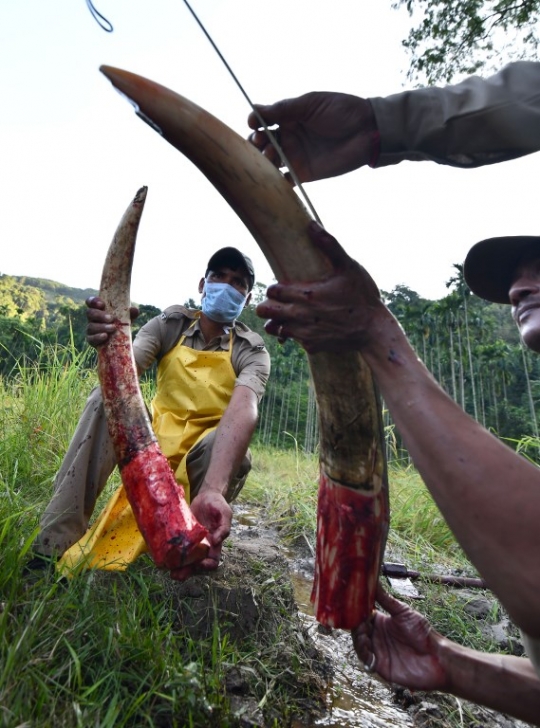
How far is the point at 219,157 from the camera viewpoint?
1.08m

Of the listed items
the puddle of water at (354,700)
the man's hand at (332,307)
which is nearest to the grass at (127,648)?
the puddle of water at (354,700)

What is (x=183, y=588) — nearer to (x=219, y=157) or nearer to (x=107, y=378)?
(x=107, y=378)

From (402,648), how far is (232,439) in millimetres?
1140

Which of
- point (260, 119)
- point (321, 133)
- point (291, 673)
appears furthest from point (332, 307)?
point (291, 673)

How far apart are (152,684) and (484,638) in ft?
6.01

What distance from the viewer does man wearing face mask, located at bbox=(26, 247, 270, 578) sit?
79.4 inches

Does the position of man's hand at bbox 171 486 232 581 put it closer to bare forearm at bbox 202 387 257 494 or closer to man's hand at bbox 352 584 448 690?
bare forearm at bbox 202 387 257 494

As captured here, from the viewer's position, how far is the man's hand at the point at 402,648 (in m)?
1.24

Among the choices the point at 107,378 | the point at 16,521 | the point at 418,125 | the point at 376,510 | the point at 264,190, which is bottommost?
the point at 16,521

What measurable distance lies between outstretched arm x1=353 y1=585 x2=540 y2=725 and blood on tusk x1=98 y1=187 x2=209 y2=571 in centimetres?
54

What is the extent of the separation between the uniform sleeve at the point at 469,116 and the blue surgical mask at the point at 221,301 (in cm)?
145

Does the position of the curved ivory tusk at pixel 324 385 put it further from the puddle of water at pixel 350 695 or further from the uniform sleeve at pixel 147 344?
the uniform sleeve at pixel 147 344

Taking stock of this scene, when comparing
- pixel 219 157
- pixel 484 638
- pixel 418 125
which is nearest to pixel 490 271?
pixel 418 125

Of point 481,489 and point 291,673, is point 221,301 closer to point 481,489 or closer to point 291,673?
point 291,673
